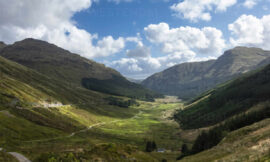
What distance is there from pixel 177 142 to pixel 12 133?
150145 millimetres

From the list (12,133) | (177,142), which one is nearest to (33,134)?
(12,133)

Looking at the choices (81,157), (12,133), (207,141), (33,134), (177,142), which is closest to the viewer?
(81,157)

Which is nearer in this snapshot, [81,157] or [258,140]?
[258,140]

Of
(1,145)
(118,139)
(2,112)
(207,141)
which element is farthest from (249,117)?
(2,112)

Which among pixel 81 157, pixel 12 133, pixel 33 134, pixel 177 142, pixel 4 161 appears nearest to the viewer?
pixel 4 161

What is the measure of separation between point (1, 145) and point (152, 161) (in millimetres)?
93476

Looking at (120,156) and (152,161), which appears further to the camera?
(152,161)

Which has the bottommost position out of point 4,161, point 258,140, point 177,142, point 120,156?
point 177,142

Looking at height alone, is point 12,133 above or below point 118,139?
above

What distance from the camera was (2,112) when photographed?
183875 mm

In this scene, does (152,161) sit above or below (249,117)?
below

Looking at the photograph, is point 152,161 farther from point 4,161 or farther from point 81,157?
point 4,161

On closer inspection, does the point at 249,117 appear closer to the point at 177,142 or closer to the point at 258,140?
the point at 258,140

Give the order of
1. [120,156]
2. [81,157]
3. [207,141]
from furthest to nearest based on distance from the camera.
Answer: [207,141]
[120,156]
[81,157]
